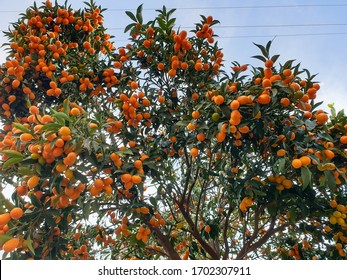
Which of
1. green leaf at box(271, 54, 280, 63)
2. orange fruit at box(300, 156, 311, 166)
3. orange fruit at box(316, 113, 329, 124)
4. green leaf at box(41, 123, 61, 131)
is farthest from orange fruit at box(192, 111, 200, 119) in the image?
green leaf at box(41, 123, 61, 131)

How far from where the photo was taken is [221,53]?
3.83 meters

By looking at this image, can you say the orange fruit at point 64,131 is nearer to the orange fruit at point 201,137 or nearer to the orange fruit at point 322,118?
the orange fruit at point 201,137

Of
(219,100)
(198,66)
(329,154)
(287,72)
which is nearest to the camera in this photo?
(329,154)

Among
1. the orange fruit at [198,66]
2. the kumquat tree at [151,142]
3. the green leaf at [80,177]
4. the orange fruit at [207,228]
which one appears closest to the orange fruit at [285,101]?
the kumquat tree at [151,142]

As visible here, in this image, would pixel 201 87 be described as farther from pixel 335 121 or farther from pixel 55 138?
pixel 55 138

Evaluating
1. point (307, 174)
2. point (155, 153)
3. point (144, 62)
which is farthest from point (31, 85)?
point (307, 174)

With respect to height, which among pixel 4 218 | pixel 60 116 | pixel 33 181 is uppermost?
pixel 60 116

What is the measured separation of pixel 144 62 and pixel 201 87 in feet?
2.53

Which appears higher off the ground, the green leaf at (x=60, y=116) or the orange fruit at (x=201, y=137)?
the orange fruit at (x=201, y=137)

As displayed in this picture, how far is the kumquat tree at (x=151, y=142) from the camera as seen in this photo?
7.46 feet

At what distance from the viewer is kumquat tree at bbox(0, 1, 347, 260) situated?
7.46 ft

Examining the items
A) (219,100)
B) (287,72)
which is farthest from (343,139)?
(219,100)

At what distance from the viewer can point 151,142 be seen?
12.0 ft

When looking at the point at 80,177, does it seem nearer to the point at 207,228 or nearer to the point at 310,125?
the point at 207,228
